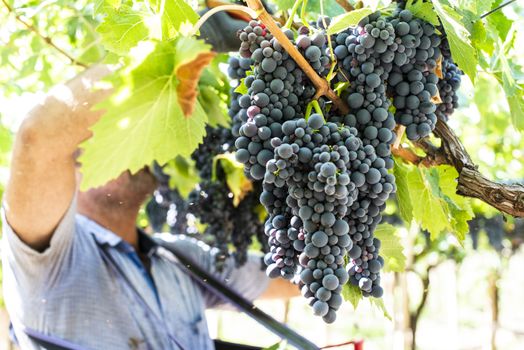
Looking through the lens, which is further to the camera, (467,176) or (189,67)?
(467,176)

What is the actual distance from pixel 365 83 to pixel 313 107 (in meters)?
0.10

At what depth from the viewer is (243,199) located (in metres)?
2.02

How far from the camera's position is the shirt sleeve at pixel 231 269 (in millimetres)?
2965

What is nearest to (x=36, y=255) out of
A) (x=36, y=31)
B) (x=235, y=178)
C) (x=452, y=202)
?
(x=235, y=178)

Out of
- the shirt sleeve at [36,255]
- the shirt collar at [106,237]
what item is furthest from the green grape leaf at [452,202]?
the shirt collar at [106,237]

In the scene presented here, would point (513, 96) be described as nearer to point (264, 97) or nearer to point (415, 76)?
point (415, 76)

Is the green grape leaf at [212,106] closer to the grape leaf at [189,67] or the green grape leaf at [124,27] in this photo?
the green grape leaf at [124,27]

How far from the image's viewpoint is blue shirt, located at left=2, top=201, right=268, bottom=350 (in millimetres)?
2016

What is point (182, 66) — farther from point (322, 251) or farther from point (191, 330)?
point (191, 330)

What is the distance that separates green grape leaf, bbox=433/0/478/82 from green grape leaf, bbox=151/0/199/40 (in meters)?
0.42

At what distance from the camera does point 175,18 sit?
104 cm

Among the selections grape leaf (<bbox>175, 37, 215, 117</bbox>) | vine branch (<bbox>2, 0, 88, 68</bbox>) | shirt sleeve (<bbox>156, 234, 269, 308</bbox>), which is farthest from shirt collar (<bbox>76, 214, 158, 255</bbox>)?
grape leaf (<bbox>175, 37, 215, 117</bbox>)

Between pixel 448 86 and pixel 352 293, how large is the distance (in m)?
0.46

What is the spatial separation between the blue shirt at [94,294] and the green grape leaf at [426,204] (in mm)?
1181
